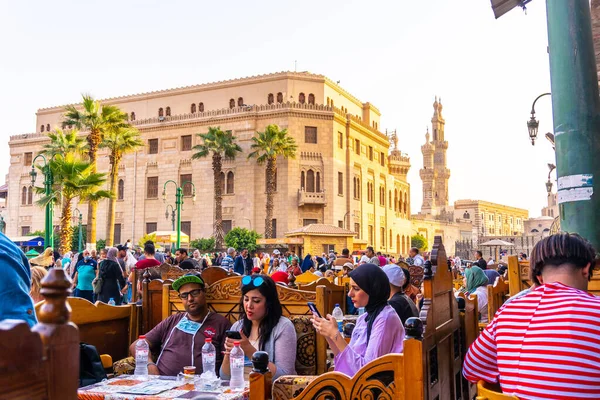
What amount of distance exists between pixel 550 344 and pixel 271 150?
120 ft

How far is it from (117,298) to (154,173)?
34.5 meters

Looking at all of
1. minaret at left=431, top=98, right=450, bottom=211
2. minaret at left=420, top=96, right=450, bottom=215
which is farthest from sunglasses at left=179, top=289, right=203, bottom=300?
minaret at left=431, top=98, right=450, bottom=211

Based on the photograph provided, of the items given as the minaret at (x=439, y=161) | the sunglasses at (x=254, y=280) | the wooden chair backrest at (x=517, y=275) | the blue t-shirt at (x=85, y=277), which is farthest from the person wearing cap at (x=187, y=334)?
the minaret at (x=439, y=161)

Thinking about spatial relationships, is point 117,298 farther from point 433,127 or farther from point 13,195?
point 433,127

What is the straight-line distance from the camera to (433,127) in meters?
83.7

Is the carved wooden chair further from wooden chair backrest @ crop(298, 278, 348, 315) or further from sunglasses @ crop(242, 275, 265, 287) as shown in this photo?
wooden chair backrest @ crop(298, 278, 348, 315)

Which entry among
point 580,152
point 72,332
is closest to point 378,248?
point 580,152

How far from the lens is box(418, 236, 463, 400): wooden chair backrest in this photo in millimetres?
2646

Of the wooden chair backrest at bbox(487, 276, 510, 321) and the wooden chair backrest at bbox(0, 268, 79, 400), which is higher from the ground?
the wooden chair backrest at bbox(0, 268, 79, 400)

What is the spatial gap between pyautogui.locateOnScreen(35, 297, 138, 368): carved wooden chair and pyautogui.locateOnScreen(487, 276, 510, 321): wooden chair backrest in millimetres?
3786

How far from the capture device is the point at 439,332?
2.91 metres

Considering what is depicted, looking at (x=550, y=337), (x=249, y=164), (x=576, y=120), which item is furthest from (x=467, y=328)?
(x=249, y=164)

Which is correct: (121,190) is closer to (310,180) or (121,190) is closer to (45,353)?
(310,180)

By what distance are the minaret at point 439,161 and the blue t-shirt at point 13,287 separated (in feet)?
270
